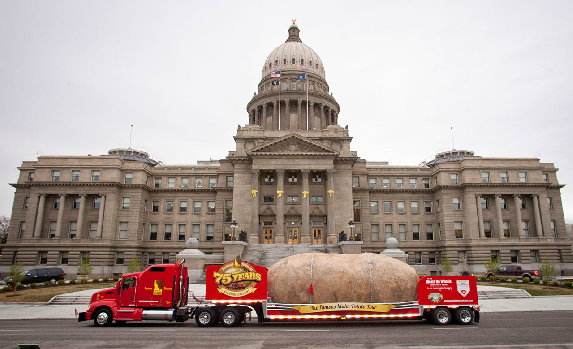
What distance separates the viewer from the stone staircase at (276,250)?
45394 millimetres

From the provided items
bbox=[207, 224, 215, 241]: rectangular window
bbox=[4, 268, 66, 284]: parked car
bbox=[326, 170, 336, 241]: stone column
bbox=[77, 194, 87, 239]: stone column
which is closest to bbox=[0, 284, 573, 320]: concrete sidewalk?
bbox=[4, 268, 66, 284]: parked car

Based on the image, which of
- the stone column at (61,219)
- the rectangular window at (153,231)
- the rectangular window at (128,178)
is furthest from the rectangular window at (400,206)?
the stone column at (61,219)

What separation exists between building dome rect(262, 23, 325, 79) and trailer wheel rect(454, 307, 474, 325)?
224 feet

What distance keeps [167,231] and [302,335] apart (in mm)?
51850

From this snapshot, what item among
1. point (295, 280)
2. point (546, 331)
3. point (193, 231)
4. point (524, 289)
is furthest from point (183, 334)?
point (193, 231)

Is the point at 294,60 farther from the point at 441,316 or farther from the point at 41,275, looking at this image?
the point at 441,316

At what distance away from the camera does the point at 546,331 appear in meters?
16.7

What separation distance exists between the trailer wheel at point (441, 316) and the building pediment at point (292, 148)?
3710cm

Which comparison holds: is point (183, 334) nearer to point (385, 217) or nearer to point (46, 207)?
point (385, 217)

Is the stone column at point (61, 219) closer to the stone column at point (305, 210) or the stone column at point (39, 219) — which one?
the stone column at point (39, 219)

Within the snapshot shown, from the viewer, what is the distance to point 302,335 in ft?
52.6

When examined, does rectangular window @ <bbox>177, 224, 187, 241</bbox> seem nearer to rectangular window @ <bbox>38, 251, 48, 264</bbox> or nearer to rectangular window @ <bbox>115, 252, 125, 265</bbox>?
rectangular window @ <bbox>115, 252, 125, 265</bbox>

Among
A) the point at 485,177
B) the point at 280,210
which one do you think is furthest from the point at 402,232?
the point at 280,210

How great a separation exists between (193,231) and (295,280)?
48293mm
